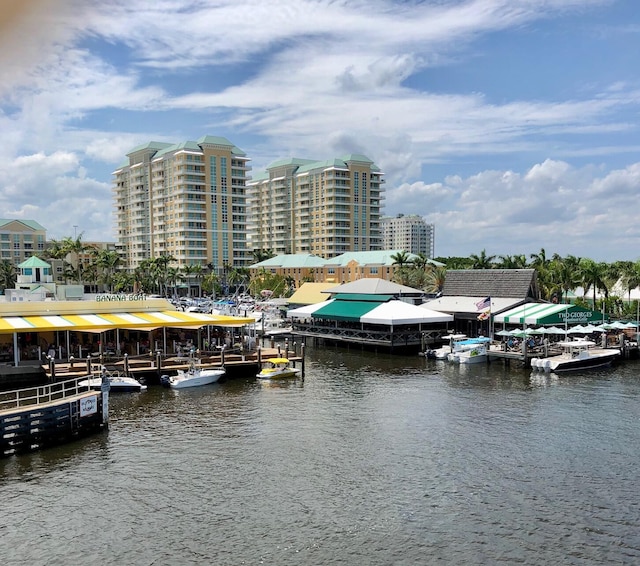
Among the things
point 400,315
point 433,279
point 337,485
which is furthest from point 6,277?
point 337,485

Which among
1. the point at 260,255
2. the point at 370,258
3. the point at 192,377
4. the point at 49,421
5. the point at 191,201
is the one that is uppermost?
the point at 191,201

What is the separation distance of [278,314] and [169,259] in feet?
199

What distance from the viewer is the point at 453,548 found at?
21.3 meters

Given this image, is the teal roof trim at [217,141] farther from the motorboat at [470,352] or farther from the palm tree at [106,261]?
the motorboat at [470,352]

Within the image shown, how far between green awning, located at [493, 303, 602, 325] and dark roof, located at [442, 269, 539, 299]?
4.11 meters

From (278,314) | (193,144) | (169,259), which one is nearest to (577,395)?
(278,314)

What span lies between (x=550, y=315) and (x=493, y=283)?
12.8 meters

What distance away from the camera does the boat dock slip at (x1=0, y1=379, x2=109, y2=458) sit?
30719 millimetres

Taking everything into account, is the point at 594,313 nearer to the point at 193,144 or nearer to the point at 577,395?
the point at 577,395

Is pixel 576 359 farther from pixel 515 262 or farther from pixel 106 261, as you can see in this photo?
pixel 106 261

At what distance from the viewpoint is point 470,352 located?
59562mm

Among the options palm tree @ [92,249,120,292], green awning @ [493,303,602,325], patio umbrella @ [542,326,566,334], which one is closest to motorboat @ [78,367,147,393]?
patio umbrella @ [542,326,566,334]

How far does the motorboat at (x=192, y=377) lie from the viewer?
155ft

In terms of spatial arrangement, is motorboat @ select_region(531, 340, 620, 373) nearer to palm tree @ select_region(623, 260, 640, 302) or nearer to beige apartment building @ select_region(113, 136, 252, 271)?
palm tree @ select_region(623, 260, 640, 302)
